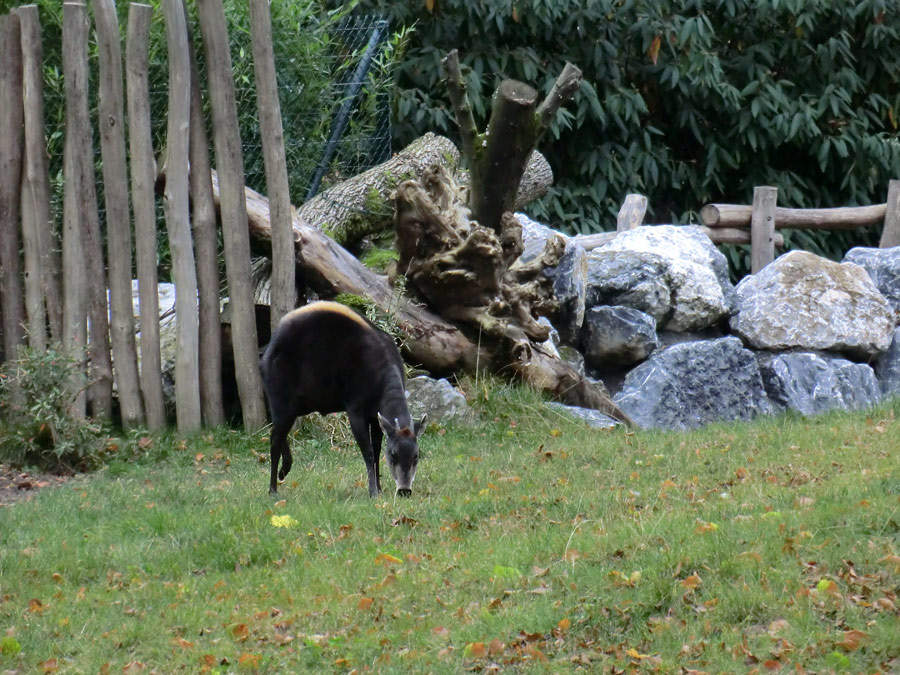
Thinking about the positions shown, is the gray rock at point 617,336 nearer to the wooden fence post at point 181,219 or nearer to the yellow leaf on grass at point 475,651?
the wooden fence post at point 181,219

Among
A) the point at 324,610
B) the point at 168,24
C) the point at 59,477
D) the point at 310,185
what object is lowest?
the point at 59,477

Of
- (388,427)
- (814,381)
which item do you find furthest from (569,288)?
(388,427)

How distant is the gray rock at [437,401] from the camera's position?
9914 mm

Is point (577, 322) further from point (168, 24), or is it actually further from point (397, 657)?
point (397, 657)

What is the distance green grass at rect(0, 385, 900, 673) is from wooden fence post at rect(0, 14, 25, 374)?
2.19 meters

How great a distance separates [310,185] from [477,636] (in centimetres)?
866

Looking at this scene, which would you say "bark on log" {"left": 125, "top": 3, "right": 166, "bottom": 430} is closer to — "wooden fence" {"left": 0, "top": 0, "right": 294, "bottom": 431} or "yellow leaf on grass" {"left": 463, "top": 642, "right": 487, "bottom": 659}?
"wooden fence" {"left": 0, "top": 0, "right": 294, "bottom": 431}

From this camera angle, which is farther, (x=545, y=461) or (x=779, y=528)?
(x=545, y=461)

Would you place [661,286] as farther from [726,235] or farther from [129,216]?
[129,216]

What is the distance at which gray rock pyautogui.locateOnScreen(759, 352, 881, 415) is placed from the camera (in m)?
12.1

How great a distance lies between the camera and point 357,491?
25.0ft

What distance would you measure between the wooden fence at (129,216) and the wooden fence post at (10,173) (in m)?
0.01

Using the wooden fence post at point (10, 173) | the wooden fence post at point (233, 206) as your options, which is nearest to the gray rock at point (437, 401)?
the wooden fence post at point (233, 206)

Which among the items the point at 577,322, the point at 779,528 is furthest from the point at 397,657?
the point at 577,322
